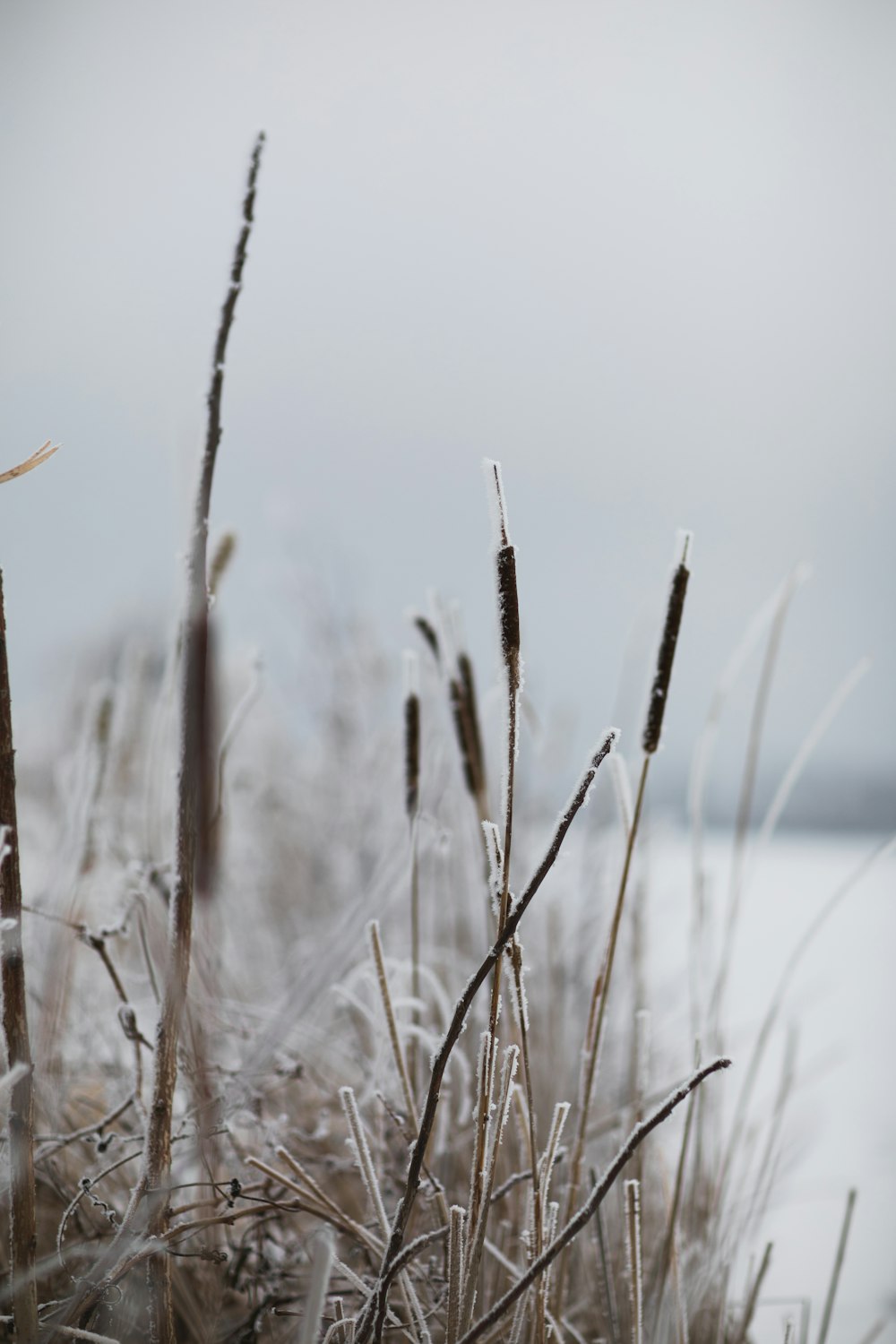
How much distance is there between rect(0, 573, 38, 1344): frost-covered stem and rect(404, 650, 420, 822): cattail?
0.17m

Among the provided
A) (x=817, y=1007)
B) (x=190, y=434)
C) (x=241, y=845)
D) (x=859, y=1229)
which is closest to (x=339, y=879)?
(x=241, y=845)

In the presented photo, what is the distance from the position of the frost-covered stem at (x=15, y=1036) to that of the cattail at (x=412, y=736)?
0.17 m

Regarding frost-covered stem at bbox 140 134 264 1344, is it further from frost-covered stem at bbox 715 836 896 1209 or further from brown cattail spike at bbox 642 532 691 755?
frost-covered stem at bbox 715 836 896 1209

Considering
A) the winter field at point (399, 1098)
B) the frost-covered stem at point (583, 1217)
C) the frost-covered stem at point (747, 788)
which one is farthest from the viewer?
the frost-covered stem at point (747, 788)

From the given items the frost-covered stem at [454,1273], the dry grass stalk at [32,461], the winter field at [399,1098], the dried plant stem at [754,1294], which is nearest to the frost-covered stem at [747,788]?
the winter field at [399,1098]

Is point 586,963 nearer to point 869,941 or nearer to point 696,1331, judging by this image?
point 696,1331

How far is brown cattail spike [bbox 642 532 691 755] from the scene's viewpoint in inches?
12.0

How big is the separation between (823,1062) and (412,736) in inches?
35.1

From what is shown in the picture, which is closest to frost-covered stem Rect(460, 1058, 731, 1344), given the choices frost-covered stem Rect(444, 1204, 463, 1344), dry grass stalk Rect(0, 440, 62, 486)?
frost-covered stem Rect(444, 1204, 463, 1344)

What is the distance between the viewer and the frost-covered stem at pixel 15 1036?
271 millimetres

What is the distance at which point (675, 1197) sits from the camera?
1.17 ft

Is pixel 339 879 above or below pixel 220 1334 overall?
below

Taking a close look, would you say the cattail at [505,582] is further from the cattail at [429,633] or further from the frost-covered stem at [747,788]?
the frost-covered stem at [747,788]

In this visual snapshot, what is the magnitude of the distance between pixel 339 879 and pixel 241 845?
0.35m
